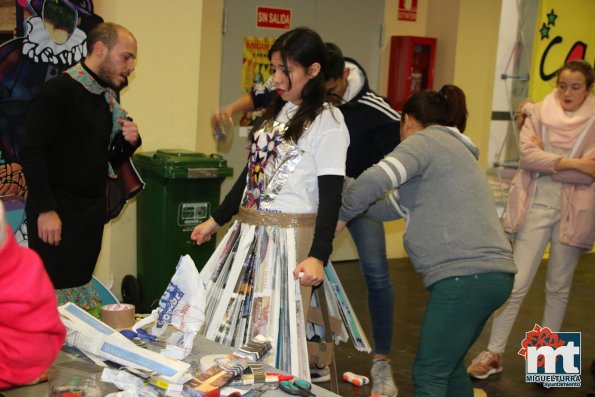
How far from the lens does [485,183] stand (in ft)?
8.82

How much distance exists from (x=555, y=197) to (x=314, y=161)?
1818mm

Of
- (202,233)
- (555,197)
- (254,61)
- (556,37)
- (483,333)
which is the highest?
(556,37)

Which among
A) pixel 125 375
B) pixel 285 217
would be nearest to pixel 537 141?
pixel 285 217

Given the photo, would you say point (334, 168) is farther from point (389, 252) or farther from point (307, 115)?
point (389, 252)

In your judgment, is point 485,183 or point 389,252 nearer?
point 485,183

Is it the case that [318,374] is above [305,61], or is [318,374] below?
below

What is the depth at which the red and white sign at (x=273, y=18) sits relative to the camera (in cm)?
584

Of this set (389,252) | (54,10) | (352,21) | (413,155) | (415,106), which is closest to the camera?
(413,155)

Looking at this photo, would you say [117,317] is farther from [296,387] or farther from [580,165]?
[580,165]

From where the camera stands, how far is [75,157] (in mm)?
3172

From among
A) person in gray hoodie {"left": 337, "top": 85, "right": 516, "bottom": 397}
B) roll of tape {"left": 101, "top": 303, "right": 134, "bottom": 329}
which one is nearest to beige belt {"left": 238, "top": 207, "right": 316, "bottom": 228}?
person in gray hoodie {"left": 337, "top": 85, "right": 516, "bottom": 397}

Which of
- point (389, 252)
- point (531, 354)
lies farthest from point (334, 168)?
point (389, 252)

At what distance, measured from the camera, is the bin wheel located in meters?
4.59

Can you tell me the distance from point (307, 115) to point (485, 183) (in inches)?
26.8
